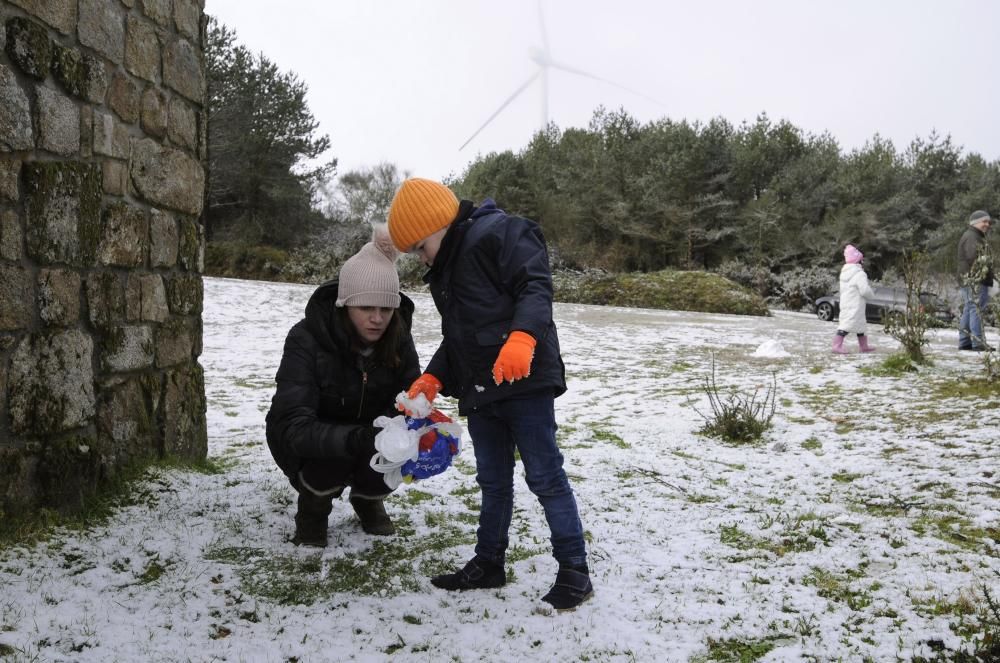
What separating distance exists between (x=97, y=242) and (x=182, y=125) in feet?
3.08

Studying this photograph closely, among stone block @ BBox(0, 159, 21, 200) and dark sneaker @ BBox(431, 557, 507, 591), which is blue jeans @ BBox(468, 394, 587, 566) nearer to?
dark sneaker @ BBox(431, 557, 507, 591)

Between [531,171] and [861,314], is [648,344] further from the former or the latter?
[531,171]

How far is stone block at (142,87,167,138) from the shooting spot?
10.5ft

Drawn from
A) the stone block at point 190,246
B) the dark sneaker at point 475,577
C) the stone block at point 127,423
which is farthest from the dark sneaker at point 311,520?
the stone block at point 190,246

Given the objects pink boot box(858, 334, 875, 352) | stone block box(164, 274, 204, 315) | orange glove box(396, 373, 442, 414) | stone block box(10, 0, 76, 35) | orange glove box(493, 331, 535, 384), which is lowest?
pink boot box(858, 334, 875, 352)

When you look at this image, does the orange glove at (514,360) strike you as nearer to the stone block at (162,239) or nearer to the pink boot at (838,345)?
the stone block at (162,239)

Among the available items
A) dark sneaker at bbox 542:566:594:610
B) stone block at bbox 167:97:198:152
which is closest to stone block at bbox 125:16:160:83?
stone block at bbox 167:97:198:152

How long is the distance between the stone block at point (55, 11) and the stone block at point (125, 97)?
0.97 feet

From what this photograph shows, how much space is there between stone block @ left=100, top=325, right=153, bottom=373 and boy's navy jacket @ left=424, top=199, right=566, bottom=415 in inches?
61.2

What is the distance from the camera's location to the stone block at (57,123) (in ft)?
8.44

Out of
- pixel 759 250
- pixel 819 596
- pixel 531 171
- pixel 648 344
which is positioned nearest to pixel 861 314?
pixel 648 344

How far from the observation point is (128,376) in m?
3.10

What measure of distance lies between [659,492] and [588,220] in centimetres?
2402

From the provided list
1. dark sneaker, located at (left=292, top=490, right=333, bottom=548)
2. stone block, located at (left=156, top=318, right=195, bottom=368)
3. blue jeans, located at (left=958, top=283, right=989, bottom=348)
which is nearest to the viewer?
dark sneaker, located at (left=292, top=490, right=333, bottom=548)
